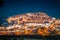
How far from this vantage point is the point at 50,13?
3.20m

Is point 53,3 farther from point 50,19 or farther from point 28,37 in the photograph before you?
point 28,37

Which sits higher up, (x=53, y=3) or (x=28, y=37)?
(x=53, y=3)

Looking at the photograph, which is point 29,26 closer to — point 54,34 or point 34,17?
point 34,17

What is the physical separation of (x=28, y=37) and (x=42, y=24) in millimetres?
382

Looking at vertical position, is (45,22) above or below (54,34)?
above

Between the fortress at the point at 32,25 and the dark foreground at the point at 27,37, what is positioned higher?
the fortress at the point at 32,25

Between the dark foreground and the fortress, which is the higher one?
the fortress

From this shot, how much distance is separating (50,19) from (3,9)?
0.99 m

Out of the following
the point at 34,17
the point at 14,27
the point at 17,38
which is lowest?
the point at 17,38

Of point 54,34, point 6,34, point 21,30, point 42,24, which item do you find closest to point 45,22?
point 42,24

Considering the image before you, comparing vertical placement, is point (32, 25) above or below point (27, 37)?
above

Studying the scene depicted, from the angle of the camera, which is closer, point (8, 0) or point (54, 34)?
point (54, 34)

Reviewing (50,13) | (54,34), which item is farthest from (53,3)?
(54,34)

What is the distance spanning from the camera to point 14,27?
320cm
